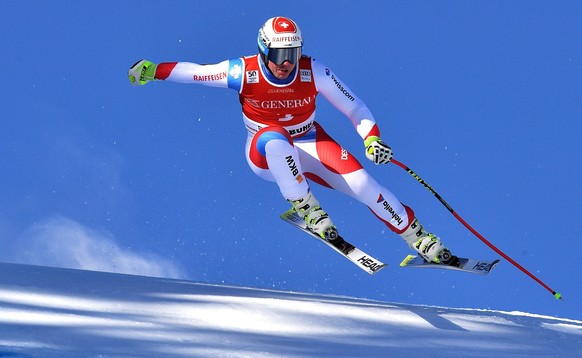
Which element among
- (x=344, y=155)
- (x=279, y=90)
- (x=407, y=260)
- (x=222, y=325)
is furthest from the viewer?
(x=407, y=260)

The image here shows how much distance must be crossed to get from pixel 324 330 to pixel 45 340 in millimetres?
1691

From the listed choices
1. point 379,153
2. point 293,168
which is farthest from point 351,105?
point 293,168

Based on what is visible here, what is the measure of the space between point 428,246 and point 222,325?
270 cm

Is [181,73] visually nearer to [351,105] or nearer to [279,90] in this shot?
[279,90]

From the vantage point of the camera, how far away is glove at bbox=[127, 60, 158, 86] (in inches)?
276

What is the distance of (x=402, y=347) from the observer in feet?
16.8

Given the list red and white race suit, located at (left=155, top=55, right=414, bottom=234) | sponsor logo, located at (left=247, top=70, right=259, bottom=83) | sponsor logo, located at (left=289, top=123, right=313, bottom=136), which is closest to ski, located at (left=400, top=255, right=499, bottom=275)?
red and white race suit, located at (left=155, top=55, right=414, bottom=234)

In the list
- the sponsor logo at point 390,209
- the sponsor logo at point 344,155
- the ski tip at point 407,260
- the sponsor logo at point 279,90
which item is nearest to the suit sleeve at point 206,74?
the sponsor logo at point 279,90

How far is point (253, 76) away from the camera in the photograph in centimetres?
702

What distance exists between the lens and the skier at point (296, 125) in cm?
686

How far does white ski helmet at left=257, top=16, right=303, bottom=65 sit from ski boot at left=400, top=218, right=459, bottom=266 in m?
1.53

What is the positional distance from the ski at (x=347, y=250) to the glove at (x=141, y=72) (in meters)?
1.43

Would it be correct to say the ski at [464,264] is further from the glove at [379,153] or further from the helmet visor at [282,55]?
the helmet visor at [282,55]

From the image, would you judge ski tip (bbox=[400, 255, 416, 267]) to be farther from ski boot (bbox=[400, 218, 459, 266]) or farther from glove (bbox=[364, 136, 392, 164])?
glove (bbox=[364, 136, 392, 164])
